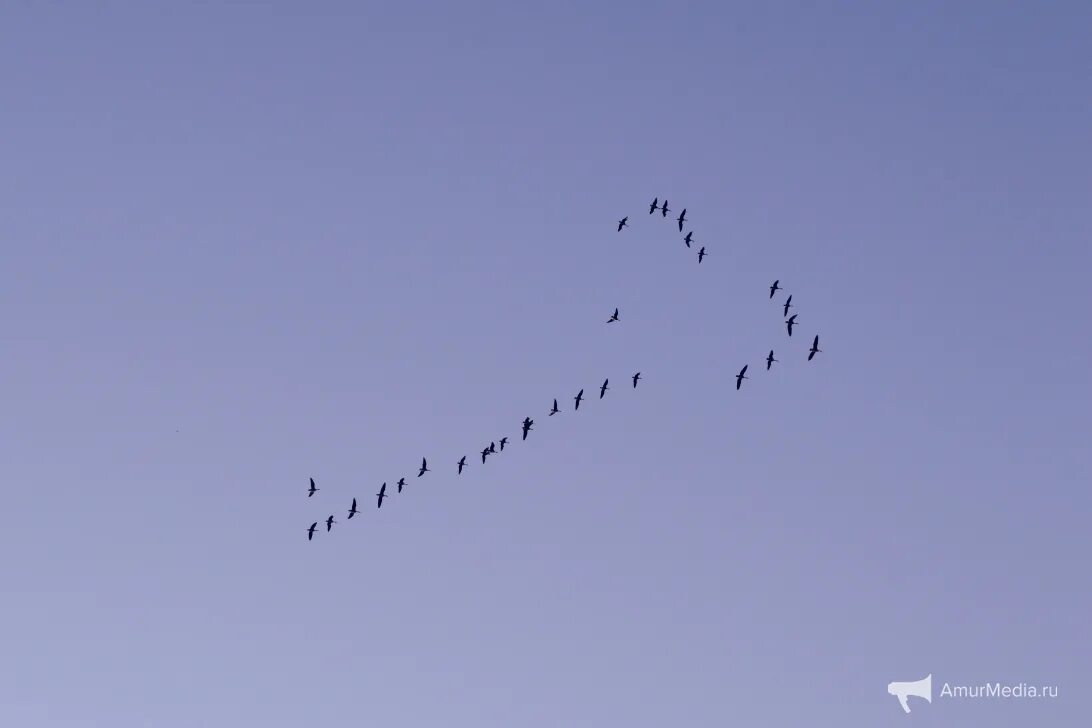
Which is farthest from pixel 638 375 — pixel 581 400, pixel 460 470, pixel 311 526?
pixel 311 526

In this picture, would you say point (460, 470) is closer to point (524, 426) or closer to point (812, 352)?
point (524, 426)

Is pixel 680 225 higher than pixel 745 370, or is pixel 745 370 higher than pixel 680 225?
pixel 680 225

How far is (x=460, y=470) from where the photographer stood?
19062 centimetres

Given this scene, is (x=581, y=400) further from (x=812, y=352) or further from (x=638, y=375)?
(x=812, y=352)

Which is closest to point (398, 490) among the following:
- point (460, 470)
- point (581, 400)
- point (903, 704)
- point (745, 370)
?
point (460, 470)

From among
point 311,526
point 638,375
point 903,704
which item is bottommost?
point 903,704

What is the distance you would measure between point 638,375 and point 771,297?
18234 mm

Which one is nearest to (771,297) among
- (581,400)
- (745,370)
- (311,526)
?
(745,370)

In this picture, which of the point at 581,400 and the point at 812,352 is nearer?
the point at 812,352

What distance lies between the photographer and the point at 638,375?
19650 centimetres

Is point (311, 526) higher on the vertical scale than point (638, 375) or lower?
lower

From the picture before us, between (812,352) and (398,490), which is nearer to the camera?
(812,352)

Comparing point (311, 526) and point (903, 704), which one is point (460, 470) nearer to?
point (311, 526)

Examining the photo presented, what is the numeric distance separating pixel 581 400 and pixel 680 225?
22.0 m
